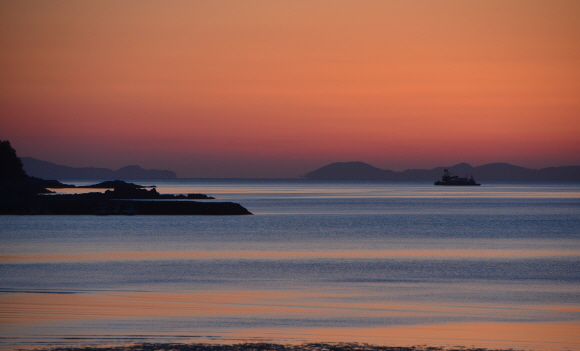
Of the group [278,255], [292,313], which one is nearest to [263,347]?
[292,313]

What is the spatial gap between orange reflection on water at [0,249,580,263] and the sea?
11 cm

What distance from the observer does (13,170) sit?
95375mm

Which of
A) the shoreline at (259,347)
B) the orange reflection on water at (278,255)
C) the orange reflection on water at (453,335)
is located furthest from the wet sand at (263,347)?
the orange reflection on water at (278,255)

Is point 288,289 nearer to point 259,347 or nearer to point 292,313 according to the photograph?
point 292,313

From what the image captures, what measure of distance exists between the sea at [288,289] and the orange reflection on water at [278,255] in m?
0.11

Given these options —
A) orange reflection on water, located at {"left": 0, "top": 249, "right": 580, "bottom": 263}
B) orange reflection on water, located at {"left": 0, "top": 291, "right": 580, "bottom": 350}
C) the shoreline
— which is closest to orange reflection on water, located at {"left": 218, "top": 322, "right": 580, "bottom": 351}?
orange reflection on water, located at {"left": 0, "top": 291, "right": 580, "bottom": 350}

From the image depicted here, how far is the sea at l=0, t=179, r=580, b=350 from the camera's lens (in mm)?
13812

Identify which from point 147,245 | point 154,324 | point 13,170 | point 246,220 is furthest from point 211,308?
point 13,170

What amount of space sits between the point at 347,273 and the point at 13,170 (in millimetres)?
83828

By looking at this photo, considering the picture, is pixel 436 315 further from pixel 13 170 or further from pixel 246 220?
pixel 13 170

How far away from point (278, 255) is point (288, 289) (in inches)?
479

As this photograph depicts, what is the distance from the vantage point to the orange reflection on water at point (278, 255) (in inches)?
1250

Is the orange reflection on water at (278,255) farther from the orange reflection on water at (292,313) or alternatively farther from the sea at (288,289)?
the orange reflection on water at (292,313)

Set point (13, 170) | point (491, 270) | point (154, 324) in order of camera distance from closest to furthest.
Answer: point (154, 324)
point (491, 270)
point (13, 170)
